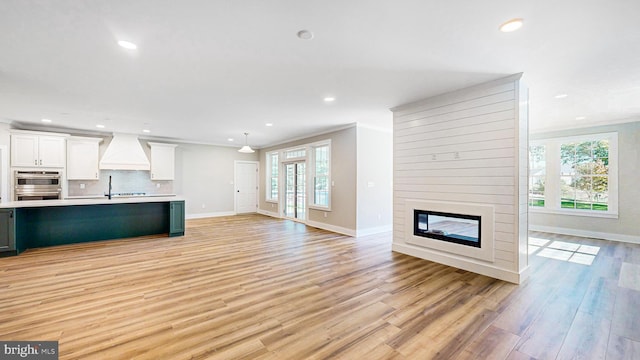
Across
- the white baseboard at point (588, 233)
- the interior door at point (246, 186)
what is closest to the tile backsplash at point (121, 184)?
the interior door at point (246, 186)

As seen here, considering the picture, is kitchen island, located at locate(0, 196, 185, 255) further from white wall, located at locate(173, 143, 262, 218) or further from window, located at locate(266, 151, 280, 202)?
window, located at locate(266, 151, 280, 202)

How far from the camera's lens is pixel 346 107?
15.6 feet

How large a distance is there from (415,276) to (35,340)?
393 centimetres

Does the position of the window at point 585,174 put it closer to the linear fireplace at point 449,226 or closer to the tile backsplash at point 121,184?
the linear fireplace at point 449,226

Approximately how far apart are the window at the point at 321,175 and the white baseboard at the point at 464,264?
2680mm

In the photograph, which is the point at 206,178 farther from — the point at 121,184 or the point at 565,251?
the point at 565,251

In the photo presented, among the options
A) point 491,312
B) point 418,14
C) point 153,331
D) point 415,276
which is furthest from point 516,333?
point 153,331

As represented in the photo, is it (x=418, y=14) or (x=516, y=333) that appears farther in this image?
(x=516, y=333)

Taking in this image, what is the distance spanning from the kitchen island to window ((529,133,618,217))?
30.0ft

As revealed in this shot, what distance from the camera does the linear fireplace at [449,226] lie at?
12.4ft

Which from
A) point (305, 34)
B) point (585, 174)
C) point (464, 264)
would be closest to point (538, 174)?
point (585, 174)

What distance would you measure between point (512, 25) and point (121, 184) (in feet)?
30.8

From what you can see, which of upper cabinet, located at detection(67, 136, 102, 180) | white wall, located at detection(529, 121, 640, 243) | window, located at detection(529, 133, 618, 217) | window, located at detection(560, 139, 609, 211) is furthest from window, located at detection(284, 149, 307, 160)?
white wall, located at detection(529, 121, 640, 243)

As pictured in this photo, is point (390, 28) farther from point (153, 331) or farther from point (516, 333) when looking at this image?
point (153, 331)
